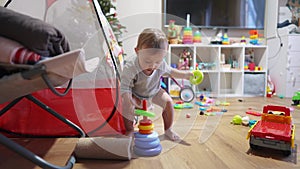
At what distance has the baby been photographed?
2.43ft

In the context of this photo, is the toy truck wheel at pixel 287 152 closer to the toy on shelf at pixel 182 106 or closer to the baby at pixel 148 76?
the baby at pixel 148 76

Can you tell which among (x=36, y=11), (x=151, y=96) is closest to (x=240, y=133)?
(x=151, y=96)

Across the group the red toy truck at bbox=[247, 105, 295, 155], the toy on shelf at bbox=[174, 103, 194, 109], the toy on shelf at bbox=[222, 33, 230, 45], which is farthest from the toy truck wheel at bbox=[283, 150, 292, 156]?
the toy on shelf at bbox=[222, 33, 230, 45]

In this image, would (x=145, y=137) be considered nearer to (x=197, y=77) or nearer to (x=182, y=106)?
(x=197, y=77)

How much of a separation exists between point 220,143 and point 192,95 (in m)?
0.66

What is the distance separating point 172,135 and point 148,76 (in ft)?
0.86

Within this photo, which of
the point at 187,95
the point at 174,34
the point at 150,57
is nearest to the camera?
the point at 150,57

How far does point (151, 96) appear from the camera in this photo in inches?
36.9

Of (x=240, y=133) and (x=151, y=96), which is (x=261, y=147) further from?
(x=151, y=96)

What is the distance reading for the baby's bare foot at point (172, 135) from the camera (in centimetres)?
94

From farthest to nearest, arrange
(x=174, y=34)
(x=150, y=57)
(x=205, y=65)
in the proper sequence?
(x=174, y=34) → (x=205, y=65) → (x=150, y=57)

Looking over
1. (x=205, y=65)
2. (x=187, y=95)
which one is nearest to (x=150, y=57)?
(x=205, y=65)

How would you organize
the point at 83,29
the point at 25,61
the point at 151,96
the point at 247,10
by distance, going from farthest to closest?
the point at 247,10 → the point at 83,29 → the point at 151,96 → the point at 25,61

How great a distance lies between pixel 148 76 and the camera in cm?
89
